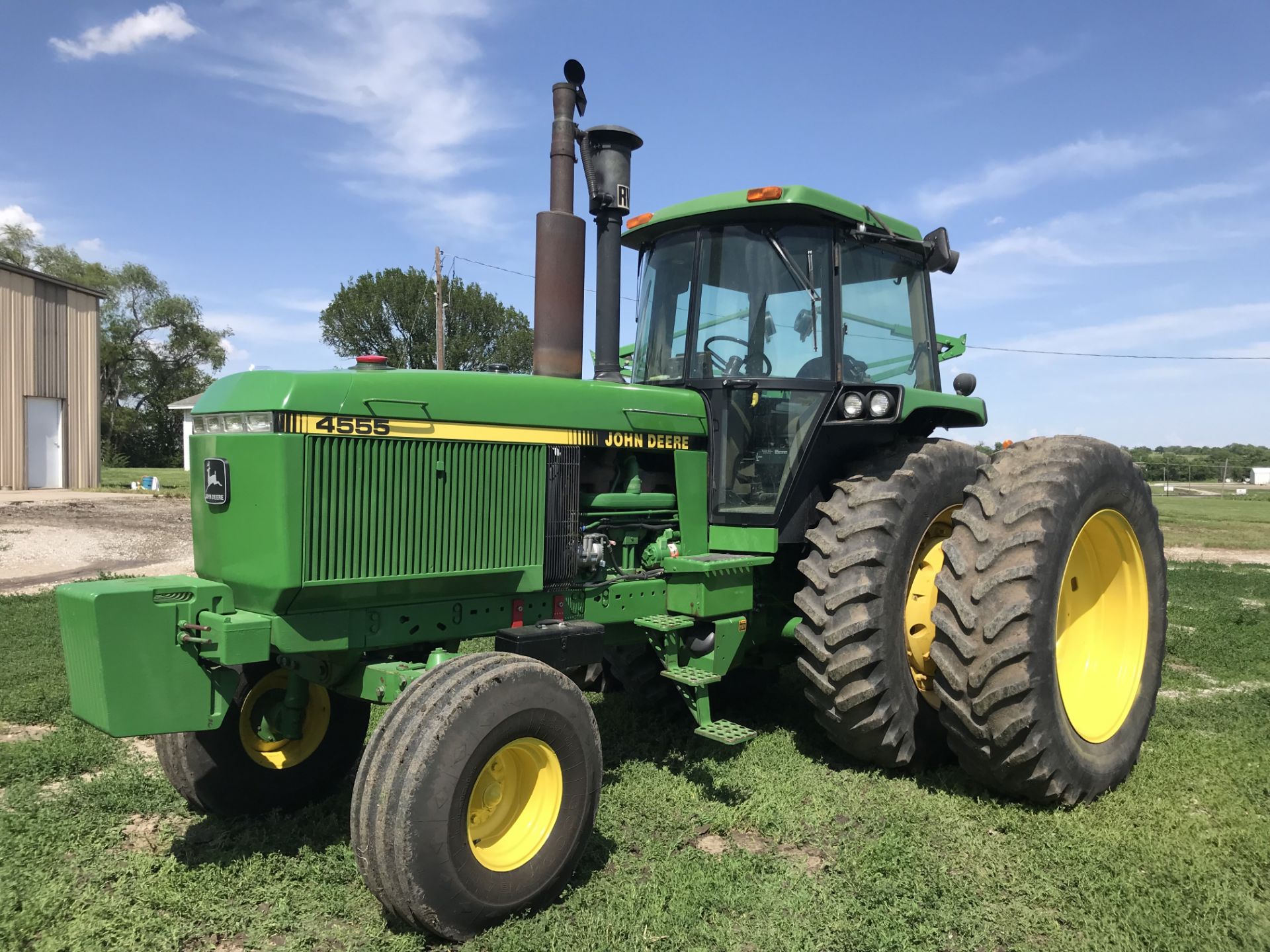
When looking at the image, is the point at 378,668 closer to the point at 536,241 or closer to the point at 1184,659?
the point at 536,241

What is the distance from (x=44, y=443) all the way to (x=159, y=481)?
216 inches

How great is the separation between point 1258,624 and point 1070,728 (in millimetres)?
5670

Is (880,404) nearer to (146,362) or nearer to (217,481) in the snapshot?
(217,481)

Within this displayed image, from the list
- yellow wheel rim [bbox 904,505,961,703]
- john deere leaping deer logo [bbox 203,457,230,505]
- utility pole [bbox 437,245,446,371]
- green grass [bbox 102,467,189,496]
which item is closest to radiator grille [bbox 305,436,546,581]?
john deere leaping deer logo [bbox 203,457,230,505]

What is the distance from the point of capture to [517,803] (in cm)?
335

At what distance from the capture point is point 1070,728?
417cm

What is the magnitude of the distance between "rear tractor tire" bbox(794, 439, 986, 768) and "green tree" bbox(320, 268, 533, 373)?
3568 centimetres

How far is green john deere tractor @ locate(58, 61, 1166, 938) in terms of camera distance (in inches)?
127

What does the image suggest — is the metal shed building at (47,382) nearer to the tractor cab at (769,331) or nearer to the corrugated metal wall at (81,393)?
the corrugated metal wall at (81,393)

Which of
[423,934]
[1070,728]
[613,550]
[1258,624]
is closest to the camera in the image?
[423,934]

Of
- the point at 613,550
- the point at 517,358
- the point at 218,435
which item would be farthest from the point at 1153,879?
the point at 517,358

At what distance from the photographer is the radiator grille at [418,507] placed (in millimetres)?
3363

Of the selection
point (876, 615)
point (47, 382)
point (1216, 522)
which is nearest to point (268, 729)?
point (876, 615)

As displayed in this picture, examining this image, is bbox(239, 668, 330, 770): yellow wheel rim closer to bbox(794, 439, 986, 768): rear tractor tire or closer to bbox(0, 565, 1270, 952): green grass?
bbox(0, 565, 1270, 952): green grass
